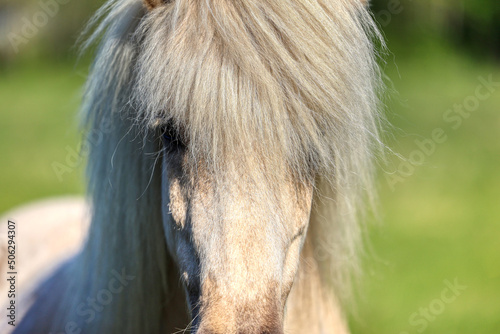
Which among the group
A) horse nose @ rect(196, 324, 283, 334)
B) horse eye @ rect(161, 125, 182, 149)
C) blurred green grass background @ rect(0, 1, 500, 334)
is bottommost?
blurred green grass background @ rect(0, 1, 500, 334)

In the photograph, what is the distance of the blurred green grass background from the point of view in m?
4.25

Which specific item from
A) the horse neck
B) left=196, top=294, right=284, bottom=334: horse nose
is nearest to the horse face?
left=196, top=294, right=284, bottom=334: horse nose

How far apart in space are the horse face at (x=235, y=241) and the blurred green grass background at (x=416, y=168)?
47cm

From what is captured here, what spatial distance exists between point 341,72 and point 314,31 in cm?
13

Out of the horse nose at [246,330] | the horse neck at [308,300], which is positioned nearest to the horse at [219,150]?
the horse nose at [246,330]

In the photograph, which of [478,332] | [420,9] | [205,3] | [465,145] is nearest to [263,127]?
[205,3]

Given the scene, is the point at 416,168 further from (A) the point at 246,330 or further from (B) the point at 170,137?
(A) the point at 246,330

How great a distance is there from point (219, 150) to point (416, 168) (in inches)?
262

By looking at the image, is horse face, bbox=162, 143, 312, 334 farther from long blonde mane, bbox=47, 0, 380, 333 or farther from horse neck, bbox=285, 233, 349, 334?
horse neck, bbox=285, 233, 349, 334

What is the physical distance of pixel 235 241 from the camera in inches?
48.3

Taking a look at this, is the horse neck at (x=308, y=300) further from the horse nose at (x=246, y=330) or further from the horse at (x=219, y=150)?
the horse nose at (x=246, y=330)

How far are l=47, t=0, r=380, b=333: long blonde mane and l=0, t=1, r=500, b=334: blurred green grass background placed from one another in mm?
232

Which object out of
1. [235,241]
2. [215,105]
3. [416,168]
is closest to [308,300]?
[235,241]

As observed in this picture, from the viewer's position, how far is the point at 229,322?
1.16 meters
